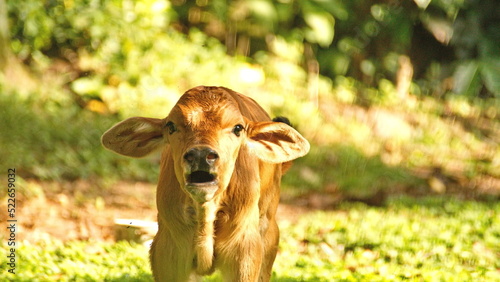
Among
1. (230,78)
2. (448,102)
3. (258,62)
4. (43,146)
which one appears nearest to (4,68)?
(43,146)

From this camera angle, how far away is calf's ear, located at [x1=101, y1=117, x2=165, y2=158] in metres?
4.68

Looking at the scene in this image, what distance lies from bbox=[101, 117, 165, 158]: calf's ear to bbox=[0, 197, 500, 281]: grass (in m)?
1.58

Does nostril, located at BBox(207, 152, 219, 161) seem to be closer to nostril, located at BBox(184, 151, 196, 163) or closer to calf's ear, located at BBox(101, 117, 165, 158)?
nostril, located at BBox(184, 151, 196, 163)

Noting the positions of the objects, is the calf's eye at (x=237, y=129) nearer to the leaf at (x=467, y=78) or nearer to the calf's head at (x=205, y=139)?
the calf's head at (x=205, y=139)

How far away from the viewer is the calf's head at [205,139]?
403 centimetres

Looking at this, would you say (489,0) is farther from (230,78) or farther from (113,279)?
(113,279)

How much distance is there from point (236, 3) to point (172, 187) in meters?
10.9

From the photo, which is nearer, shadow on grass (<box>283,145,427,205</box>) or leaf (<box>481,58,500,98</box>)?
shadow on grass (<box>283,145,427,205</box>)

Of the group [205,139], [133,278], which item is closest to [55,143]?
[133,278]

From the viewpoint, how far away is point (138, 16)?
1270 cm

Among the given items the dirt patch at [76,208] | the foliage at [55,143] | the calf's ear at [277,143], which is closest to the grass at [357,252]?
the dirt patch at [76,208]

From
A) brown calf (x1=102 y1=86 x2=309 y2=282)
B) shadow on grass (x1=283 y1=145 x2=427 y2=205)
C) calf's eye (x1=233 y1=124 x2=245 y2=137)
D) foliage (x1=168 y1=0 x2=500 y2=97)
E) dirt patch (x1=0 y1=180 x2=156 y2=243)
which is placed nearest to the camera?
brown calf (x1=102 y1=86 x2=309 y2=282)

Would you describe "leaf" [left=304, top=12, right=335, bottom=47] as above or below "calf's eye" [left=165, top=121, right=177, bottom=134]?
above

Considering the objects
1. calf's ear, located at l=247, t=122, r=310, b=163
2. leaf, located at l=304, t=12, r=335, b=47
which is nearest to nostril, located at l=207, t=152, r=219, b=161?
calf's ear, located at l=247, t=122, r=310, b=163
